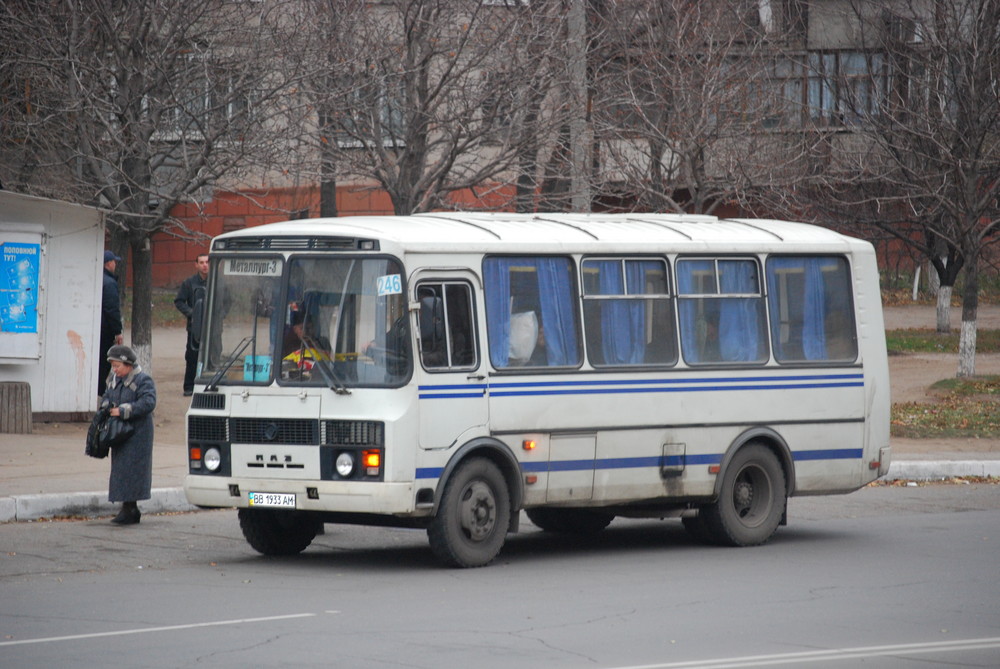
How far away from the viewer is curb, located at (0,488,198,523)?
13.2 m

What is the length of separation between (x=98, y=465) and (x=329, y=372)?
5.97 meters

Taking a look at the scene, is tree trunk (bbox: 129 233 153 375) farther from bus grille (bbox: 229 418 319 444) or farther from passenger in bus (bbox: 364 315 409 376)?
passenger in bus (bbox: 364 315 409 376)

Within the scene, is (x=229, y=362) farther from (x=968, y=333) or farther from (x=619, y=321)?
(x=968, y=333)

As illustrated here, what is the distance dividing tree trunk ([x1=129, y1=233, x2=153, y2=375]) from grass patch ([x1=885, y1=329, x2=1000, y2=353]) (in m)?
16.5

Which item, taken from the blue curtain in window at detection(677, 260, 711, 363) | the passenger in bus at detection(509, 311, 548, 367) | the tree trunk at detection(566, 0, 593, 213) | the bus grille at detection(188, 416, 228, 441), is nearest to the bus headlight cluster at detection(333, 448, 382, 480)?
the bus grille at detection(188, 416, 228, 441)

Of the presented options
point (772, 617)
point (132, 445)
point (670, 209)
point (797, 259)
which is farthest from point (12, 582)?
point (670, 209)

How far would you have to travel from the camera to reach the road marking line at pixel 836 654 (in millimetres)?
7535

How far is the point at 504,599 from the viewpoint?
9609 millimetres

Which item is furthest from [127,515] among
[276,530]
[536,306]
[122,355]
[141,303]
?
[141,303]

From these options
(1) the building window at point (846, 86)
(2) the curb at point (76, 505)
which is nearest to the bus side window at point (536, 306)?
(2) the curb at point (76, 505)

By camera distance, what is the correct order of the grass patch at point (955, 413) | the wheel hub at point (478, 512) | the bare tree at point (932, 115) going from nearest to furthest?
the wheel hub at point (478, 512) → the grass patch at point (955, 413) → the bare tree at point (932, 115)

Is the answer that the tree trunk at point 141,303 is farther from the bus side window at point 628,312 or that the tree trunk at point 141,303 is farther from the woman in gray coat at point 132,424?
the bus side window at point 628,312

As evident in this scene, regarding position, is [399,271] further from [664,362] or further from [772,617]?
[772,617]

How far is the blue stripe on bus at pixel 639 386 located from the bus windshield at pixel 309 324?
42 cm
